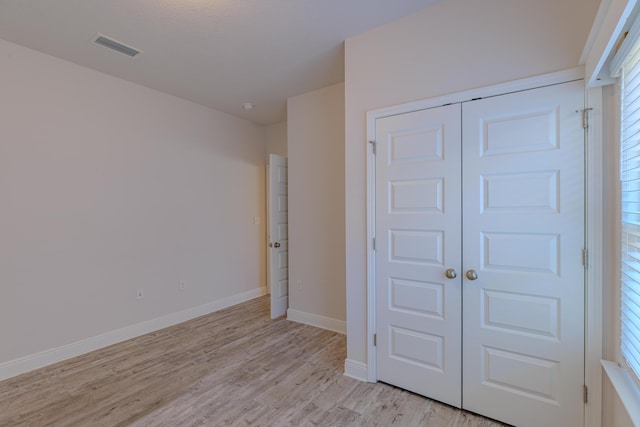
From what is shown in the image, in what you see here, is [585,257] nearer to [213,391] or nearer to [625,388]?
[625,388]

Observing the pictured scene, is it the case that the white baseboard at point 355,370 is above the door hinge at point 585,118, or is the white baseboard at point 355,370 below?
below

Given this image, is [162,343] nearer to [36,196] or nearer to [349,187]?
[36,196]

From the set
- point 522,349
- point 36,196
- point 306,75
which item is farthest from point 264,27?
point 522,349

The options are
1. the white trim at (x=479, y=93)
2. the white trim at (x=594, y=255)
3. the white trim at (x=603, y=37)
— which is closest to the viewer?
the white trim at (x=603, y=37)

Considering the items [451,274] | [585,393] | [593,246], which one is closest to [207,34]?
[451,274]

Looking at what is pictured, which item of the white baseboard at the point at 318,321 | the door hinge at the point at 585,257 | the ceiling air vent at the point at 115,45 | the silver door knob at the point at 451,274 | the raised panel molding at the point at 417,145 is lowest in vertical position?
the white baseboard at the point at 318,321

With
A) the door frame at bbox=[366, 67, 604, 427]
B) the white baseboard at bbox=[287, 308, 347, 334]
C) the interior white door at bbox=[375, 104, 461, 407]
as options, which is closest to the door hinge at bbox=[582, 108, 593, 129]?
the door frame at bbox=[366, 67, 604, 427]

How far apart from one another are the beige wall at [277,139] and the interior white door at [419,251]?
8.72ft

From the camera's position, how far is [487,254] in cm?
186

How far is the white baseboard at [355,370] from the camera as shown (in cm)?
236

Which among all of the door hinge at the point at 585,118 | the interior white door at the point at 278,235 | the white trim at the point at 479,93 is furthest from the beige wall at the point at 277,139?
the door hinge at the point at 585,118

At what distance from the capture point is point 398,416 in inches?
75.8

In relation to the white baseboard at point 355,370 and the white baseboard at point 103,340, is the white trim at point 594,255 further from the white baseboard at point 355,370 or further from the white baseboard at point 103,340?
the white baseboard at point 103,340

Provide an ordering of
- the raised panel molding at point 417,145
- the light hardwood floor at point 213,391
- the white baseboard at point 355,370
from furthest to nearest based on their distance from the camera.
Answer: the white baseboard at point 355,370 → the raised panel molding at point 417,145 → the light hardwood floor at point 213,391
